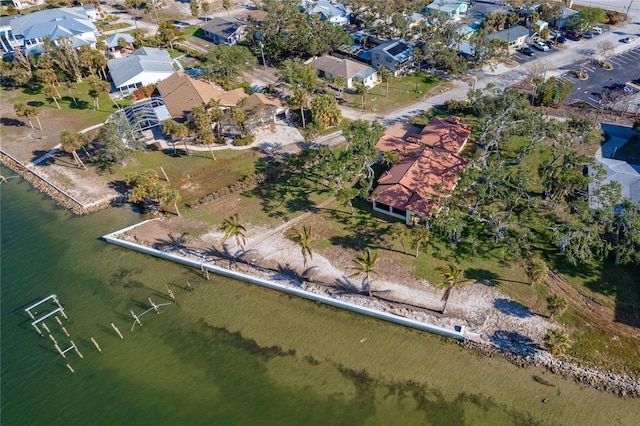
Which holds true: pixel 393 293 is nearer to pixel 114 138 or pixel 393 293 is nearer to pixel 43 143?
pixel 114 138

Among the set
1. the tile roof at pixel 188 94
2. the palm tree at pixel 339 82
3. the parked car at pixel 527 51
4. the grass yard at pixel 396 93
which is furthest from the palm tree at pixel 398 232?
the parked car at pixel 527 51

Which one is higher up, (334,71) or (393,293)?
(334,71)

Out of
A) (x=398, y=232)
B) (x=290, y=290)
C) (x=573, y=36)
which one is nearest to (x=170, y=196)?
(x=290, y=290)

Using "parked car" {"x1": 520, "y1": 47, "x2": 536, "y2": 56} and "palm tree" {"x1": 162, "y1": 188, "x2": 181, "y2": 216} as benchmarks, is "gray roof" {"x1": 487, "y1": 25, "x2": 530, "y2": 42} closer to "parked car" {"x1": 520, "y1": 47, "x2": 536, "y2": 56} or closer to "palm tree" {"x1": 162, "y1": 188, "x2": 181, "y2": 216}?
"parked car" {"x1": 520, "y1": 47, "x2": 536, "y2": 56}

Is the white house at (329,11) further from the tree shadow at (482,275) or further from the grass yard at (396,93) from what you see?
the tree shadow at (482,275)

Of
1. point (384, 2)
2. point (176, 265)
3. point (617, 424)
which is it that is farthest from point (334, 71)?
point (617, 424)

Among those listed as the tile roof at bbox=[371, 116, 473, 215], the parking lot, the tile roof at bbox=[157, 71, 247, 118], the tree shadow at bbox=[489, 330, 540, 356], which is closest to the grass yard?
the tile roof at bbox=[371, 116, 473, 215]
